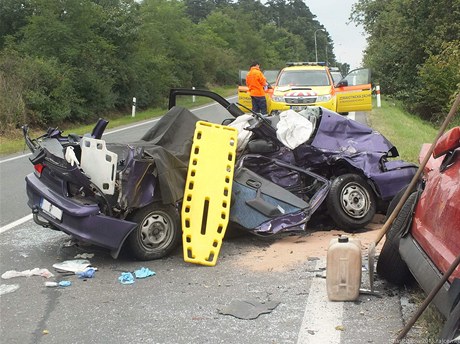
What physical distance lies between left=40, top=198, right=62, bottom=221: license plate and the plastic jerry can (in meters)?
2.55

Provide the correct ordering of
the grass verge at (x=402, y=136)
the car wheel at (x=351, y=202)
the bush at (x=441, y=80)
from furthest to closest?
the bush at (x=441, y=80) < the grass verge at (x=402, y=136) < the car wheel at (x=351, y=202)

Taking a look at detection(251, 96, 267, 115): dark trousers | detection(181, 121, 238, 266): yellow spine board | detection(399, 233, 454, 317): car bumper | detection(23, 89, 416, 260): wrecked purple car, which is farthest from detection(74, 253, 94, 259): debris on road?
detection(251, 96, 267, 115): dark trousers

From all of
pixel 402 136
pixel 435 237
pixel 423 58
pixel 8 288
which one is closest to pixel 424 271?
pixel 435 237

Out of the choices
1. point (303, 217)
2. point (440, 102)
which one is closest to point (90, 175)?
point (303, 217)

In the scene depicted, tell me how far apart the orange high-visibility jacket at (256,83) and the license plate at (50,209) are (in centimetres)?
1138

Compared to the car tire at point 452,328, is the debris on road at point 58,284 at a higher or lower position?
lower

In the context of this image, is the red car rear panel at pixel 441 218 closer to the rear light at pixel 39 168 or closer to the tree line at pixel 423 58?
the rear light at pixel 39 168

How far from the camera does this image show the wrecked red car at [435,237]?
3070mm

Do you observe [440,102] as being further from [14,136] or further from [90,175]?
[90,175]

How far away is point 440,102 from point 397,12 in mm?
7991

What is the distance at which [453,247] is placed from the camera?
10.7 ft

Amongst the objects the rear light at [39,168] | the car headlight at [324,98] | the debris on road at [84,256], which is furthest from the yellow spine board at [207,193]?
the car headlight at [324,98]

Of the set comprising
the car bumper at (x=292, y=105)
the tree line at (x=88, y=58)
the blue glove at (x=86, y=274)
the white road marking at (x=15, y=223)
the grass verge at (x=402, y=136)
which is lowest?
the blue glove at (x=86, y=274)

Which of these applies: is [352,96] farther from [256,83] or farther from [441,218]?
[441,218]
